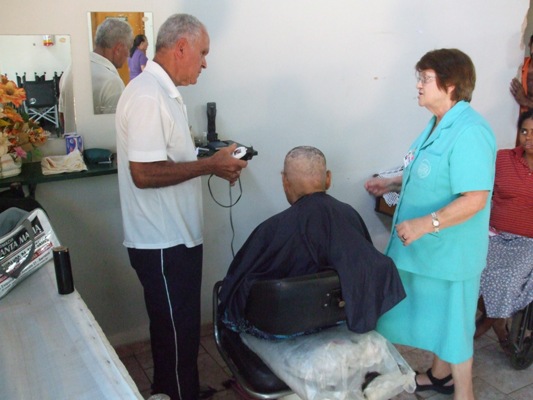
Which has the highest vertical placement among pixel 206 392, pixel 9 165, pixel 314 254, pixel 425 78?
pixel 425 78

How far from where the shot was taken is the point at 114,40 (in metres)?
2.34

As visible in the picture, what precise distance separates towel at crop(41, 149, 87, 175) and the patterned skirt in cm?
196

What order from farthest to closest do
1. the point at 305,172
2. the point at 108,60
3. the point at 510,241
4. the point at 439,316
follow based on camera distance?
the point at 510,241
the point at 108,60
the point at 439,316
the point at 305,172

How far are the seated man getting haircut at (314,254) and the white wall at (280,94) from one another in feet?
2.91

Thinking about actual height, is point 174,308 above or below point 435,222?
below

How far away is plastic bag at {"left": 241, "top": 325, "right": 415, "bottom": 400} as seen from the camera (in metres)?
1.60

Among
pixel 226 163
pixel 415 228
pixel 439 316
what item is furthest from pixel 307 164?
pixel 439 316

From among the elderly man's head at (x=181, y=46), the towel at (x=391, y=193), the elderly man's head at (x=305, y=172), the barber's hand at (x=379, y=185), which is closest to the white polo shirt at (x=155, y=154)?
the elderly man's head at (x=181, y=46)

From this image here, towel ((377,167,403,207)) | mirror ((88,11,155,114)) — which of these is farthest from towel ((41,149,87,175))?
towel ((377,167,403,207))

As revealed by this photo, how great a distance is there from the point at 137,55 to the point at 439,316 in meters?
1.69

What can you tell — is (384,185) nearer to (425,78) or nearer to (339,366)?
(425,78)

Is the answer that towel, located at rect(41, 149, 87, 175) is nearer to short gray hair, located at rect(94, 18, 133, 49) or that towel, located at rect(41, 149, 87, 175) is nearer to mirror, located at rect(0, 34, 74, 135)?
mirror, located at rect(0, 34, 74, 135)

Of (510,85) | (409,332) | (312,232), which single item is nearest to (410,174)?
(312,232)

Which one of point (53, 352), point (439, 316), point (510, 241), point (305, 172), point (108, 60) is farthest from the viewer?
point (510, 241)
